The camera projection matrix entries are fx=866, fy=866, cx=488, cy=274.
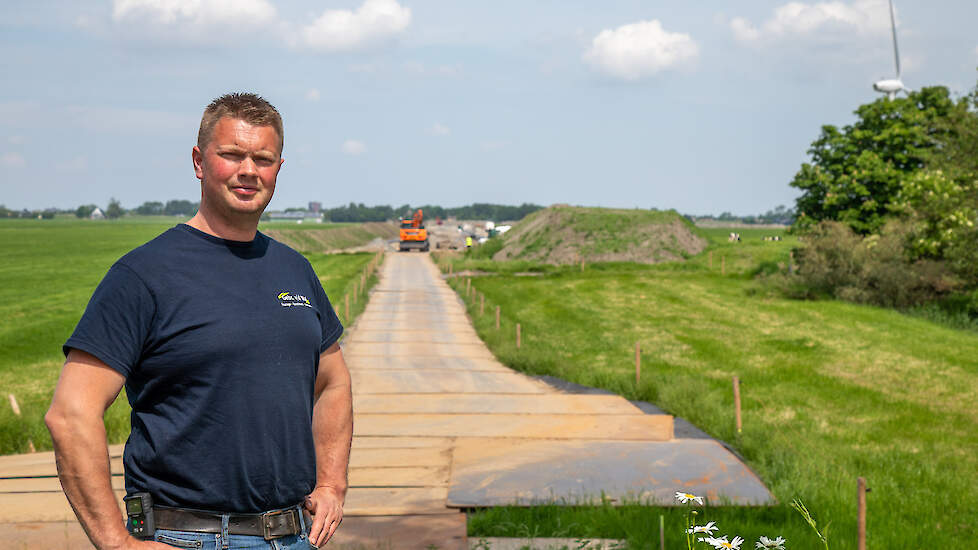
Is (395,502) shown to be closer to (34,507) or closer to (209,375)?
(34,507)

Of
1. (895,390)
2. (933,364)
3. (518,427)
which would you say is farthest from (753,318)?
(518,427)

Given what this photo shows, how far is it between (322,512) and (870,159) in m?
38.7

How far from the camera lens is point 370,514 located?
23.4ft

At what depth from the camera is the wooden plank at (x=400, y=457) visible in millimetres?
8891

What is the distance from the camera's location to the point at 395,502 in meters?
7.54

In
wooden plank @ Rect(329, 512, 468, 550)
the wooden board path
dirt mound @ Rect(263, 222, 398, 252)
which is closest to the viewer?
wooden plank @ Rect(329, 512, 468, 550)

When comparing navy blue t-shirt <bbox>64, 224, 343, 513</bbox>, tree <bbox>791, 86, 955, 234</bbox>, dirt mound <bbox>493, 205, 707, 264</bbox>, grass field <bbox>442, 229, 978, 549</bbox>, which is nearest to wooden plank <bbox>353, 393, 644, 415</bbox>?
grass field <bbox>442, 229, 978, 549</bbox>

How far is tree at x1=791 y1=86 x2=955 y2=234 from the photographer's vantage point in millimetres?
37125

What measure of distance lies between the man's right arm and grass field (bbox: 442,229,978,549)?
4484mm

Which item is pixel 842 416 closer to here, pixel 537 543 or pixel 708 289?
pixel 537 543

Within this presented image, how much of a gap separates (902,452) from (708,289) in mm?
27022

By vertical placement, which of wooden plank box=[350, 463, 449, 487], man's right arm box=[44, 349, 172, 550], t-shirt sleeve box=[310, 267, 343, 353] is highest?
t-shirt sleeve box=[310, 267, 343, 353]

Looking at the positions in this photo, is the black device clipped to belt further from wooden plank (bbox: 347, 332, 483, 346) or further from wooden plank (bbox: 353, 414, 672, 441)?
wooden plank (bbox: 347, 332, 483, 346)

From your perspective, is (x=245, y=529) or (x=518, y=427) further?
(x=518, y=427)
